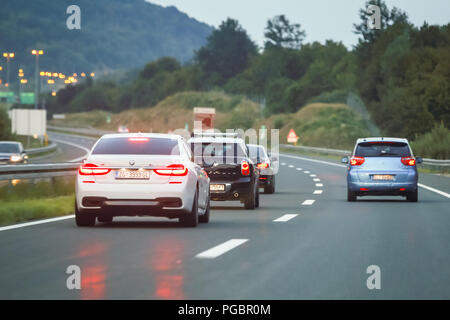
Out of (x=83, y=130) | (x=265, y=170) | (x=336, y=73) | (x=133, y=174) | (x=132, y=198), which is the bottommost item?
(x=83, y=130)

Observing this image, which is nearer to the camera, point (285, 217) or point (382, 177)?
point (285, 217)

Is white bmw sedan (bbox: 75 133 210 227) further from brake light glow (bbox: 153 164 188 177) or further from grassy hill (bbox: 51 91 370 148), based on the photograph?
grassy hill (bbox: 51 91 370 148)

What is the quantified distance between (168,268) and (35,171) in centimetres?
1432

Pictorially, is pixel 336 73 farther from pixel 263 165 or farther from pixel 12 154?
pixel 263 165

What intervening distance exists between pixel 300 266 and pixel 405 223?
674 cm

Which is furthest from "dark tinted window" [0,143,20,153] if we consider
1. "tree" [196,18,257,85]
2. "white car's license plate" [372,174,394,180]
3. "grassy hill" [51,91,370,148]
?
"tree" [196,18,257,85]

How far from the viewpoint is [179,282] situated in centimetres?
861

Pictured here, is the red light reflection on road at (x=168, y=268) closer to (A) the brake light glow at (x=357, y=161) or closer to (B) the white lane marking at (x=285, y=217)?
(B) the white lane marking at (x=285, y=217)

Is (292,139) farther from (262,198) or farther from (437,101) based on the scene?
(262,198)

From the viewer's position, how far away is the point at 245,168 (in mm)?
19766

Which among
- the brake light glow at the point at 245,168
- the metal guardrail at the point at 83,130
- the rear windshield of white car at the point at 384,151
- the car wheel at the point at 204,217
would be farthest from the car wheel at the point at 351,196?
the metal guardrail at the point at 83,130

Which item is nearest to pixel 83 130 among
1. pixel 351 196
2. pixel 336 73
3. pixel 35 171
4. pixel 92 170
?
pixel 336 73

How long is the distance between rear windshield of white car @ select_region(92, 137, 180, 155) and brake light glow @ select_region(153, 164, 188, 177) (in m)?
0.42

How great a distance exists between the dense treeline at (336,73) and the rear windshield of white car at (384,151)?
102ft
